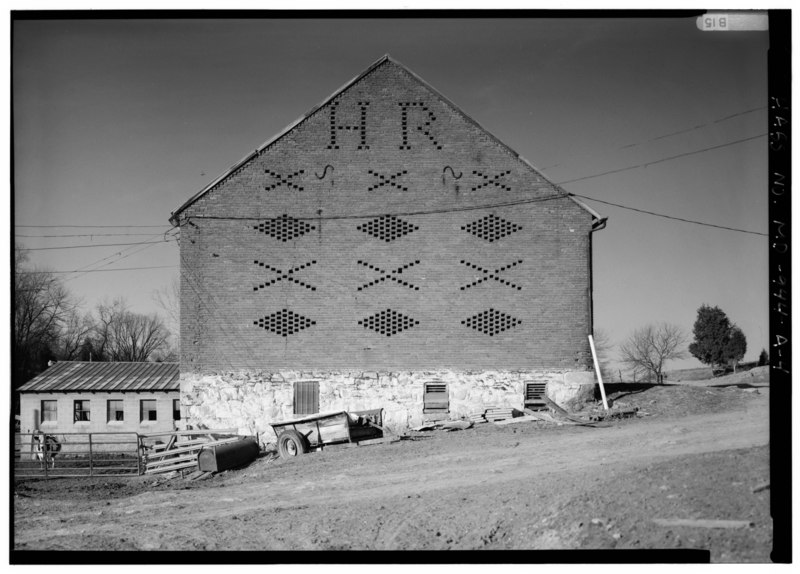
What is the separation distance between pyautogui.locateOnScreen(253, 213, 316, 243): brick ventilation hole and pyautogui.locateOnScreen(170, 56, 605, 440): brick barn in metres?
0.04

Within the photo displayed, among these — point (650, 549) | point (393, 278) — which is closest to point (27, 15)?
point (393, 278)

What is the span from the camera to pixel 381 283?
689 inches

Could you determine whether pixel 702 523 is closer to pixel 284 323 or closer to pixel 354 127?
pixel 284 323

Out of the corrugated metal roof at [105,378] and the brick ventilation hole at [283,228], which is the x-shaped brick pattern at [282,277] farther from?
the corrugated metal roof at [105,378]

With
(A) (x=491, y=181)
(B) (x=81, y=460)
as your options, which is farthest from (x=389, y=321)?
(B) (x=81, y=460)

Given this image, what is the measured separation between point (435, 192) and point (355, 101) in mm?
3322

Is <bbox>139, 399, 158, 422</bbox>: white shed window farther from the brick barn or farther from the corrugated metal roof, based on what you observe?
the brick barn

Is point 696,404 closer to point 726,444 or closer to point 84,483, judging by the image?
point 726,444

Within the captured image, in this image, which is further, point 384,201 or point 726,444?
point 384,201

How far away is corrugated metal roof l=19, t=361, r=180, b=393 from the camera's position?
930 inches

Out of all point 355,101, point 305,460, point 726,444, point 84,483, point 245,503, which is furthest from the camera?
point 355,101

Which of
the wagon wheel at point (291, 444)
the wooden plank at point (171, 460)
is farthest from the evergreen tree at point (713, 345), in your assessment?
the wooden plank at point (171, 460)

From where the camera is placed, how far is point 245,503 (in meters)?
12.5

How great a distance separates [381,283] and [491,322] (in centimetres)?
314
